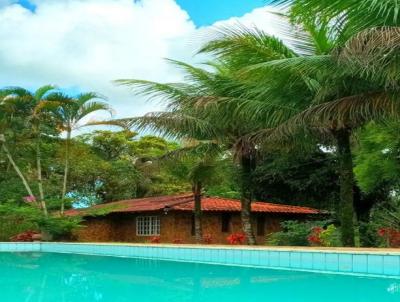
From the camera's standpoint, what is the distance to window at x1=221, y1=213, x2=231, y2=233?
23703 millimetres

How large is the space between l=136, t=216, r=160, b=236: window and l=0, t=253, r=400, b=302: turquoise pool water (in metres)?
11.2

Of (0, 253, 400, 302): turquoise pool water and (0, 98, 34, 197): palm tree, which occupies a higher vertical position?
(0, 98, 34, 197): palm tree

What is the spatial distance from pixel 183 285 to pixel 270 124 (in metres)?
5.09

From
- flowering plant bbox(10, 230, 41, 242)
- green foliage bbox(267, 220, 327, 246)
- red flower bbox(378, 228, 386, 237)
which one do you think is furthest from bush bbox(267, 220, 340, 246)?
flowering plant bbox(10, 230, 41, 242)

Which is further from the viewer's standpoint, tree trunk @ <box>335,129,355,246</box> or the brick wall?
the brick wall

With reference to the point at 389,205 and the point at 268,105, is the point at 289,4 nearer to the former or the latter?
the point at 268,105

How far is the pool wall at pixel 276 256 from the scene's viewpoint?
8766 millimetres

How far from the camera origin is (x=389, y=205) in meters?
21.6

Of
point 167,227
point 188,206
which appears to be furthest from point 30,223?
point 188,206

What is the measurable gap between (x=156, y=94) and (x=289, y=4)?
6.47 meters

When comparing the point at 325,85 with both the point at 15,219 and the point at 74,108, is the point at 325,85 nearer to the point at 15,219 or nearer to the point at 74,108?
the point at 74,108

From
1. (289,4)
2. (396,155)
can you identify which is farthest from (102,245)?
(289,4)

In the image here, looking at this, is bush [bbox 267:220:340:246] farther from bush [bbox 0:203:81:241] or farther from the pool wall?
bush [bbox 0:203:81:241]

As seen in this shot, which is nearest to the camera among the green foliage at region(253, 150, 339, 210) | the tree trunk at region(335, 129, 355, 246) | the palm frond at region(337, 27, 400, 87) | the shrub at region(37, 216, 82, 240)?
the palm frond at region(337, 27, 400, 87)
